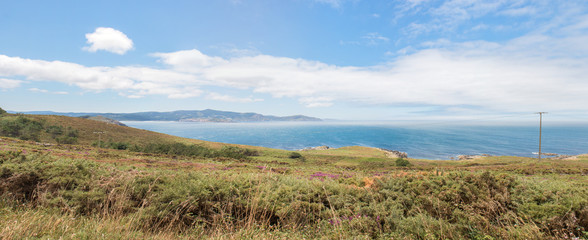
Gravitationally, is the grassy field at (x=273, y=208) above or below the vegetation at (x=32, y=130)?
above

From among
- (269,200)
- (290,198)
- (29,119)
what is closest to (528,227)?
(290,198)

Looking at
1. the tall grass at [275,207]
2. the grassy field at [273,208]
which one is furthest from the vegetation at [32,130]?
the tall grass at [275,207]

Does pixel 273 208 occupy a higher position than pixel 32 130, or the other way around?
pixel 273 208

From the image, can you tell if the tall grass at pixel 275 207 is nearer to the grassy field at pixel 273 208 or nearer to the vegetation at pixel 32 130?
the grassy field at pixel 273 208

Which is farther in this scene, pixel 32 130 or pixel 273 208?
pixel 32 130

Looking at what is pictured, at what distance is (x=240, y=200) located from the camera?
17.4ft

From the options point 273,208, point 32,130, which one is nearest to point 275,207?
point 273,208

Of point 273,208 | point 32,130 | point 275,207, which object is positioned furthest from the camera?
point 32,130

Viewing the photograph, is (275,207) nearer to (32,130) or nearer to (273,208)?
(273,208)

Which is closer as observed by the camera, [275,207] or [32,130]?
Answer: [275,207]

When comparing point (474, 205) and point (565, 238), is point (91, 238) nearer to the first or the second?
point (474, 205)

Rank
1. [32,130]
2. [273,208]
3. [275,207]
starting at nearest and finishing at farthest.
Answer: [273,208]
[275,207]
[32,130]

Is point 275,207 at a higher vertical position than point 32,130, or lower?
higher

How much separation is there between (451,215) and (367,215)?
1682 millimetres
